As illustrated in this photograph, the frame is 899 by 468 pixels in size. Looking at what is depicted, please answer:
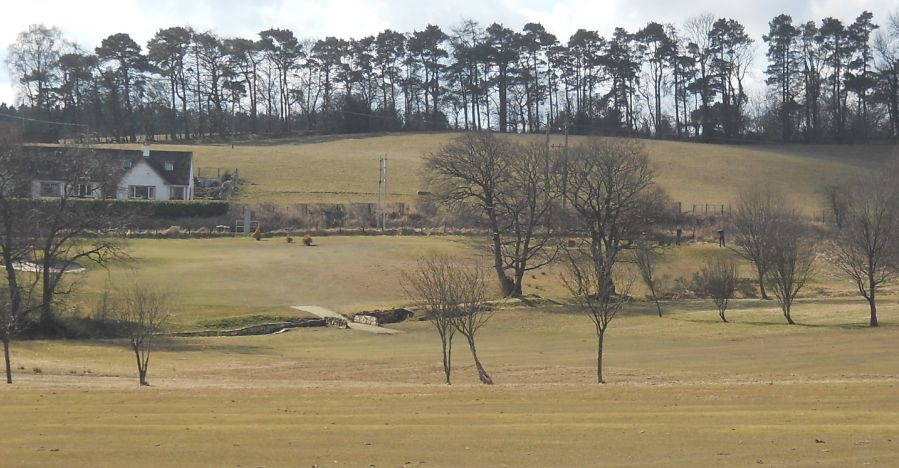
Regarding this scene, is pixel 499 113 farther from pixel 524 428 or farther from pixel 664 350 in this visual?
pixel 524 428

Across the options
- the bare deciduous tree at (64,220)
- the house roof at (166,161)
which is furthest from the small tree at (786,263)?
the house roof at (166,161)

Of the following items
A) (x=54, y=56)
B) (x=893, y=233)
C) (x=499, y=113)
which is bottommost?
(x=893, y=233)

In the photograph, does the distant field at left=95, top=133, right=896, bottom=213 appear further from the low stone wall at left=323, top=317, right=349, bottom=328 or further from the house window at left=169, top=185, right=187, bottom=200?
the low stone wall at left=323, top=317, right=349, bottom=328

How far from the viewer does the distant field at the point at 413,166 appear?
100750mm

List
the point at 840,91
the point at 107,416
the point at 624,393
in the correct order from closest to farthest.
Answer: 1. the point at 107,416
2. the point at 624,393
3. the point at 840,91

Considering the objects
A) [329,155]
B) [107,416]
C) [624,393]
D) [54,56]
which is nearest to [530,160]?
[624,393]

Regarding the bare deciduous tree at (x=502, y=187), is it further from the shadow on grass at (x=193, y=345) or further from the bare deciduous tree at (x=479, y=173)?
the shadow on grass at (x=193, y=345)

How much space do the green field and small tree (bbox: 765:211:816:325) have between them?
1617 mm

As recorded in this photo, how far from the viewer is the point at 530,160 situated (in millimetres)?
64562

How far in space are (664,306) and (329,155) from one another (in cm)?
7200

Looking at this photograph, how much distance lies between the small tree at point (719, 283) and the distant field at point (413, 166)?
33040mm

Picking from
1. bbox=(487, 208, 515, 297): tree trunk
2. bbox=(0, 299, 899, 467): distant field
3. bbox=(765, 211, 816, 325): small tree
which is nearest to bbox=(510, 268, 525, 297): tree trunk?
bbox=(487, 208, 515, 297): tree trunk

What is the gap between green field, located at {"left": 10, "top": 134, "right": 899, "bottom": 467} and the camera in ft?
47.6

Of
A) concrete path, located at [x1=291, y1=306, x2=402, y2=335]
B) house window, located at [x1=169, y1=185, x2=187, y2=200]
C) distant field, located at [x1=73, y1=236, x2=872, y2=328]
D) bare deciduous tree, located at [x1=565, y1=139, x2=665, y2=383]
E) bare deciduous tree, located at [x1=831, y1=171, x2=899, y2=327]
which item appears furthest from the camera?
house window, located at [x1=169, y1=185, x2=187, y2=200]
